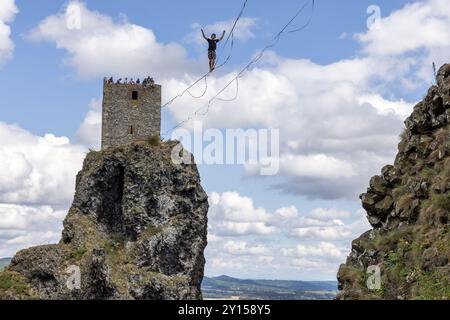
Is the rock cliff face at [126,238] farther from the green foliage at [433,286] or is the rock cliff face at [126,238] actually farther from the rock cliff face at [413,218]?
the green foliage at [433,286]

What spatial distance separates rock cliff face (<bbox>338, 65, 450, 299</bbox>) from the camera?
22.7 metres

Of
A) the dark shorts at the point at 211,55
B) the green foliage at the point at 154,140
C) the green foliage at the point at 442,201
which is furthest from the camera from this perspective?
the green foliage at the point at 154,140

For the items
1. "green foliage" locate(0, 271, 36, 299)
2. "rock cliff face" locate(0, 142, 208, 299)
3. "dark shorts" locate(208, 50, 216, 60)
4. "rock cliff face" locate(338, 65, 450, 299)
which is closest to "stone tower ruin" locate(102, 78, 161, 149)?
"rock cliff face" locate(0, 142, 208, 299)

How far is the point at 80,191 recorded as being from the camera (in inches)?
2889

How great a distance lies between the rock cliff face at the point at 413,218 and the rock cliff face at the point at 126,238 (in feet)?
131

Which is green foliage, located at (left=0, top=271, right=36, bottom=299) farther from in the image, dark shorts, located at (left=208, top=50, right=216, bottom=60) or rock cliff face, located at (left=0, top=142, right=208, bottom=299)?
dark shorts, located at (left=208, top=50, right=216, bottom=60)

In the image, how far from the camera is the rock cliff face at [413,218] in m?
22.7

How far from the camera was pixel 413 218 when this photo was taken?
86.9ft

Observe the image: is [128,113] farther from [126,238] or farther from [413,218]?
[413,218]

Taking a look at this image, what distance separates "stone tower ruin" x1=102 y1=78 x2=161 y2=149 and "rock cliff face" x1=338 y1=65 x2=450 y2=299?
44.6 m

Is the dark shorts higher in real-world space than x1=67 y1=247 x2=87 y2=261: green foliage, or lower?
higher

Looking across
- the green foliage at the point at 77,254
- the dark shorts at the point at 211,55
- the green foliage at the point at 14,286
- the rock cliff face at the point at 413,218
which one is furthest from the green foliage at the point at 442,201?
the green foliage at the point at 14,286

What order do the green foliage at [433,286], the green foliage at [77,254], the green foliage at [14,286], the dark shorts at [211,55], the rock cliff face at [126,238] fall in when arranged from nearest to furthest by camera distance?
the green foliage at [433,286]
the dark shorts at [211,55]
the green foliage at [14,286]
the rock cliff face at [126,238]
the green foliage at [77,254]

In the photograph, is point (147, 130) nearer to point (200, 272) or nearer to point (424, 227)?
point (200, 272)
